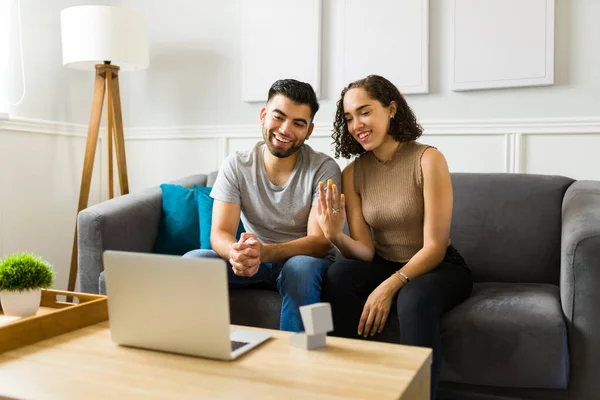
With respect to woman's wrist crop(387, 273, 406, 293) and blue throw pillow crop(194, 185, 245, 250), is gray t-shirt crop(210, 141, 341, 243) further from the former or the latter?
woman's wrist crop(387, 273, 406, 293)

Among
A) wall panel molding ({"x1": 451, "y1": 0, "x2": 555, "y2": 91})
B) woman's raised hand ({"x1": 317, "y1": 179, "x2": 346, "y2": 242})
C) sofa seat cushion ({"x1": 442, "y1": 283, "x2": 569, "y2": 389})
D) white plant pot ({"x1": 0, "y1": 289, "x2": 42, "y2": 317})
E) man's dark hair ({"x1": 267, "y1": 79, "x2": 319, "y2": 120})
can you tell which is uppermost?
wall panel molding ({"x1": 451, "y1": 0, "x2": 555, "y2": 91})

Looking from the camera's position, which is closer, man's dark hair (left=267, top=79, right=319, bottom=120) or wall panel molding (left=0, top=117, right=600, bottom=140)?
man's dark hair (left=267, top=79, right=319, bottom=120)

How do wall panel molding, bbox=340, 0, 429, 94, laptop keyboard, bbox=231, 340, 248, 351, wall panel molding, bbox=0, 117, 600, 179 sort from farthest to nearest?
wall panel molding, bbox=340, 0, 429, 94, wall panel molding, bbox=0, 117, 600, 179, laptop keyboard, bbox=231, 340, 248, 351

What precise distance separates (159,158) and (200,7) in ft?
2.75

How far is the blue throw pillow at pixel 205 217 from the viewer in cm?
235

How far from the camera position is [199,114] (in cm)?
326

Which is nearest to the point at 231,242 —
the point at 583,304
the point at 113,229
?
the point at 113,229

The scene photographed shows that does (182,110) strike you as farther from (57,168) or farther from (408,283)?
(408,283)

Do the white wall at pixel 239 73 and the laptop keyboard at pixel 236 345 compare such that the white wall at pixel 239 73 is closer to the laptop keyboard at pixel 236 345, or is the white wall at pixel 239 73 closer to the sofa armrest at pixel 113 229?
the sofa armrest at pixel 113 229

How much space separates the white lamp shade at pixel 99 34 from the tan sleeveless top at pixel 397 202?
145 cm

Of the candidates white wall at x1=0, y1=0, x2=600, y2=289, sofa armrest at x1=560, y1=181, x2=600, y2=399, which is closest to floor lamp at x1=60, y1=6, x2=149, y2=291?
white wall at x1=0, y1=0, x2=600, y2=289

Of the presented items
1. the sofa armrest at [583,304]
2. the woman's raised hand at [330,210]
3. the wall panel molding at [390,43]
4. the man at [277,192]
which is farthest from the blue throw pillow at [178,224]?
the sofa armrest at [583,304]

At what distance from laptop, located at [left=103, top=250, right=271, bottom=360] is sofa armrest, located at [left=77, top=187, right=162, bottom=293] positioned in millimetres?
994

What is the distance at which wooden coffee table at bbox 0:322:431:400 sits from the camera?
1.00 metres
